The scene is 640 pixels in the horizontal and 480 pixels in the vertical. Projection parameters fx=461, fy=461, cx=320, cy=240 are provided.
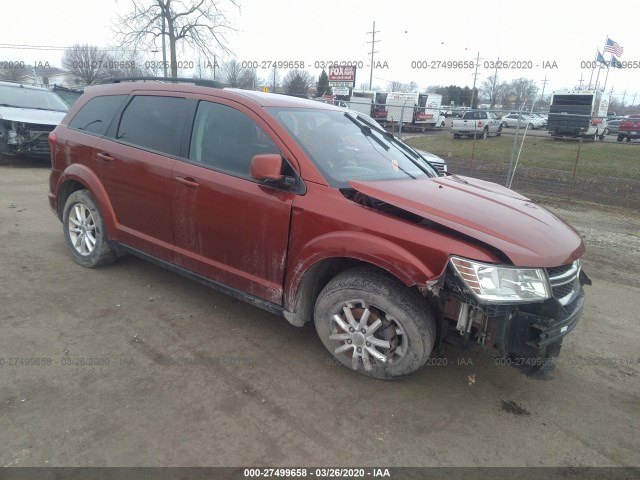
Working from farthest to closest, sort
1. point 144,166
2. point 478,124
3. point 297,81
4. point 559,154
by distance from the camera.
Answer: point 297,81, point 478,124, point 559,154, point 144,166

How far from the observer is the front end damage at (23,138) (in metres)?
9.75

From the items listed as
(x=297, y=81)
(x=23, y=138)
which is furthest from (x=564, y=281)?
(x=297, y=81)

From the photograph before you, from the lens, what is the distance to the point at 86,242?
15.1ft

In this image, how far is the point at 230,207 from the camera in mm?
3326

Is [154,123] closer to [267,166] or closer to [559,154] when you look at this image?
[267,166]

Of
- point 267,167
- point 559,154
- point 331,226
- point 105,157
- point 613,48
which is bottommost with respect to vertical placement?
point 559,154

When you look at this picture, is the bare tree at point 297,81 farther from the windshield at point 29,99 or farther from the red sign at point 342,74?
the windshield at point 29,99

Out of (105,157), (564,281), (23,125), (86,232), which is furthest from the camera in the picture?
(23,125)

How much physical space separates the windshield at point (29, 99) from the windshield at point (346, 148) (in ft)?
32.5

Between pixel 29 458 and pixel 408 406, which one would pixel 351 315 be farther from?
pixel 29 458

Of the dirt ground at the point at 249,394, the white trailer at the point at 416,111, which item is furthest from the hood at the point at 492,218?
the white trailer at the point at 416,111

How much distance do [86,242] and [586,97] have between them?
1245 inches

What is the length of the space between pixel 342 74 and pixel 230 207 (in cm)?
5397

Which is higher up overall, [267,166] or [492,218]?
[267,166]
